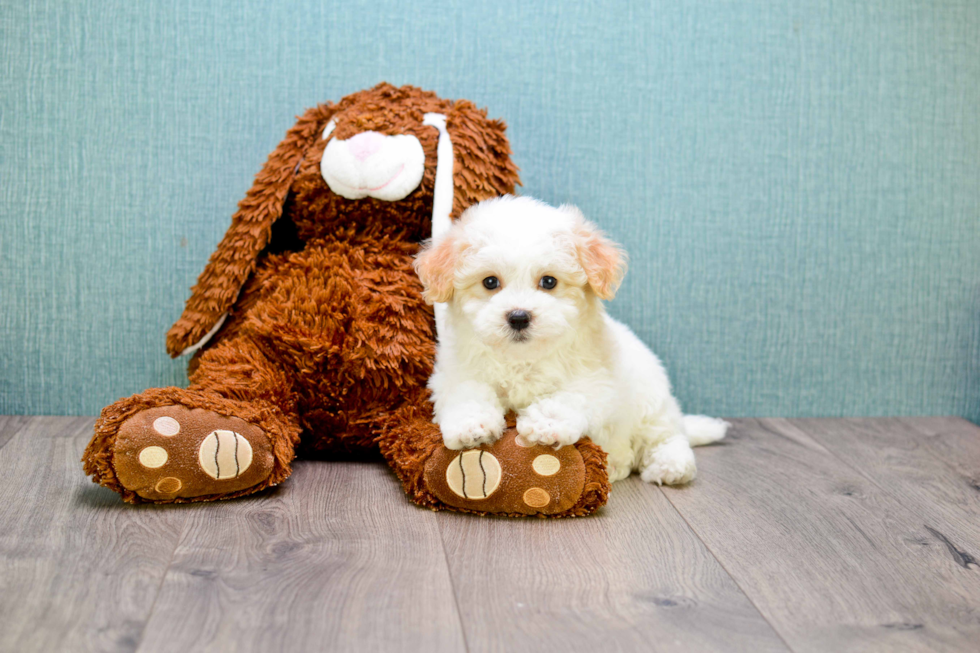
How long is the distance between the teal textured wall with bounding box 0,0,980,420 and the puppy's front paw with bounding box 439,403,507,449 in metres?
0.77

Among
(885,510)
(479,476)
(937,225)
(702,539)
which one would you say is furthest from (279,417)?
(937,225)

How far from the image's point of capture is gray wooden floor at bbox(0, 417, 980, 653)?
1.04 meters

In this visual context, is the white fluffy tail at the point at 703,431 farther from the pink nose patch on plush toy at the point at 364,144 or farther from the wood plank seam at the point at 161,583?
the wood plank seam at the point at 161,583

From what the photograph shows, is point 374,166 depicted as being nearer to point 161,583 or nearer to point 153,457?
point 153,457

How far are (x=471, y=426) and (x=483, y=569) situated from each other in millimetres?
245

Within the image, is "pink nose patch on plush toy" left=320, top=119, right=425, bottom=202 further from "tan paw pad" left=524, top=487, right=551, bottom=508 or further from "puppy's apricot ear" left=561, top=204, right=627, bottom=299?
"tan paw pad" left=524, top=487, right=551, bottom=508

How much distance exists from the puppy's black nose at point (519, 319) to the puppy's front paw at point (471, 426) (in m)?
0.16

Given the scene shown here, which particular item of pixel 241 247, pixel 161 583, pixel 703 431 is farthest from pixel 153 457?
pixel 703 431

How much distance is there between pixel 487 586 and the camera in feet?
3.83

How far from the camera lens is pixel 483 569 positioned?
1222 mm

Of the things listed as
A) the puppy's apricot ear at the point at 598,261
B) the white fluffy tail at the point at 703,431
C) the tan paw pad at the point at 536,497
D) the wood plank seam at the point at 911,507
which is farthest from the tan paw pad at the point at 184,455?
the wood plank seam at the point at 911,507

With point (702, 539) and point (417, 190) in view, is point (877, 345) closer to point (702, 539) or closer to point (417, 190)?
point (702, 539)

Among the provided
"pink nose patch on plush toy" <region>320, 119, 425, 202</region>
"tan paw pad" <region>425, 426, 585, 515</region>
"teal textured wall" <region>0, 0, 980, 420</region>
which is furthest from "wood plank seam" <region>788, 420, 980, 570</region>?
"pink nose patch on plush toy" <region>320, 119, 425, 202</region>

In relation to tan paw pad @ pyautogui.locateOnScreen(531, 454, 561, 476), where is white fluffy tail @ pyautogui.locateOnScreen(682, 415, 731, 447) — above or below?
below
